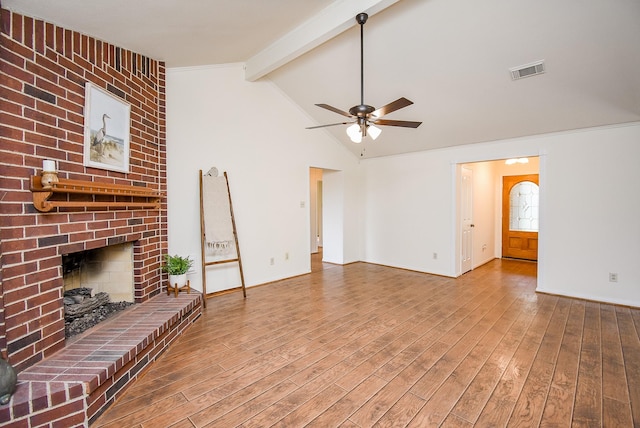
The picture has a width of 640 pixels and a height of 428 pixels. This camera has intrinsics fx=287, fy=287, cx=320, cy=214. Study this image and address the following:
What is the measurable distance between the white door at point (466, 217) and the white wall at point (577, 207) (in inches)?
13.8

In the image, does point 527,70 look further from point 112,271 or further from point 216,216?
point 112,271

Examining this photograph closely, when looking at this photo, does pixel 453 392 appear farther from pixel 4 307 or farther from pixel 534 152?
pixel 534 152

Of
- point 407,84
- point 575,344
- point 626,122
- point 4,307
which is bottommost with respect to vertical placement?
point 575,344

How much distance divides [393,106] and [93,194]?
8.31 ft

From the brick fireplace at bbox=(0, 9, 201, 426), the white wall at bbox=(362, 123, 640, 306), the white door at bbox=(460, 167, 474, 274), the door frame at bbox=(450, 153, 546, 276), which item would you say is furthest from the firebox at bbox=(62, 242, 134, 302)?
the white door at bbox=(460, 167, 474, 274)

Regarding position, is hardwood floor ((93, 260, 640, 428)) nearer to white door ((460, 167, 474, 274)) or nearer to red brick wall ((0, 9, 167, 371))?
red brick wall ((0, 9, 167, 371))

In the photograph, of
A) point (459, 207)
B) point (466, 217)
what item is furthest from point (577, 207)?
point (466, 217)

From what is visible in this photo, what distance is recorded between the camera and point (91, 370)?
176cm

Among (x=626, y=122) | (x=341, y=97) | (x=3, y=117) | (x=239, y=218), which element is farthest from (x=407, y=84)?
(x=3, y=117)

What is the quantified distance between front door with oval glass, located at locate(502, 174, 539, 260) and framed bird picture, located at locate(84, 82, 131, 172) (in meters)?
7.07

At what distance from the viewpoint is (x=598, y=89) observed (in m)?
3.08

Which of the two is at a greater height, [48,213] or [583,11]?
[583,11]

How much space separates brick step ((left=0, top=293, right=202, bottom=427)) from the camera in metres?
1.54

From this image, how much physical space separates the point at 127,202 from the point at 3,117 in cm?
108
